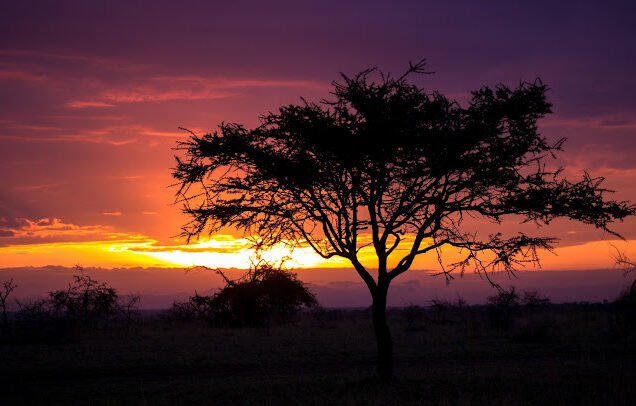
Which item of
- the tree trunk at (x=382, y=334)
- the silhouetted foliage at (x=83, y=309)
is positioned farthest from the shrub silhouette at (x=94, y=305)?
the tree trunk at (x=382, y=334)

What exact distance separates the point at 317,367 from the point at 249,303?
2738 centimetres

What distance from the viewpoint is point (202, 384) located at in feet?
66.9

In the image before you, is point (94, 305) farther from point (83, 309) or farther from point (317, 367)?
point (317, 367)

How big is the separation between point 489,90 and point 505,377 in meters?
8.84

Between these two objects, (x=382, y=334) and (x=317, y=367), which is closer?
(x=382, y=334)

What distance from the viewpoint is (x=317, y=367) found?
24.8m

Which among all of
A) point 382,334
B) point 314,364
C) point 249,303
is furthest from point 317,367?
point 249,303

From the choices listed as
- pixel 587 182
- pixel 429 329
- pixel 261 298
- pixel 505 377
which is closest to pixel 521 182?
pixel 587 182

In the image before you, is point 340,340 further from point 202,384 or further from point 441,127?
point 441,127

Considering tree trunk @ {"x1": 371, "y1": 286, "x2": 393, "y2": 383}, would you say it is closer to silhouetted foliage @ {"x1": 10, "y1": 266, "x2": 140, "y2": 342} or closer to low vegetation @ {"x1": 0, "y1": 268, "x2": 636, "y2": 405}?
low vegetation @ {"x1": 0, "y1": 268, "x2": 636, "y2": 405}

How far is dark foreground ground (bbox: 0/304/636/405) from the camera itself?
17.3 m

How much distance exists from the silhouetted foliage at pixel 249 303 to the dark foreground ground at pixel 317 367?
10.3 meters

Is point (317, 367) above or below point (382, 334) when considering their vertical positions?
below

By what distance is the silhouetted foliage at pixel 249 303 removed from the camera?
50750 mm
